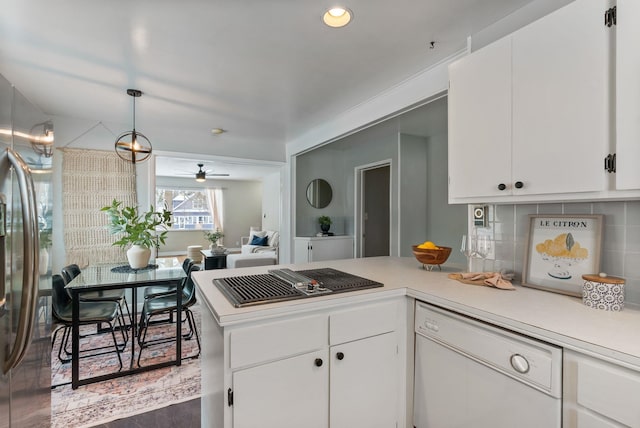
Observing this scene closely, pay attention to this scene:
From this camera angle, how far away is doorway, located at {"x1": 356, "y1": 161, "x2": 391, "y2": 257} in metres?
5.28

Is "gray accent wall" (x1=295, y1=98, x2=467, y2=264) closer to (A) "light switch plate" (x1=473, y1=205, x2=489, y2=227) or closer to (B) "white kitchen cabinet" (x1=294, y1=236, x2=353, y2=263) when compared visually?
(B) "white kitchen cabinet" (x1=294, y1=236, x2=353, y2=263)

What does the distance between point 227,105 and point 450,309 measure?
2.92 m

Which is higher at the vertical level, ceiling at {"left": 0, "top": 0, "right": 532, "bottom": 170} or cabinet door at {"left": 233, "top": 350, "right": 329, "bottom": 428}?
ceiling at {"left": 0, "top": 0, "right": 532, "bottom": 170}

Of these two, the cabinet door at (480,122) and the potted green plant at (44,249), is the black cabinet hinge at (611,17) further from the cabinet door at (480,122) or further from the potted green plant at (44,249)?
the potted green plant at (44,249)

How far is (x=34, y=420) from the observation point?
1262 mm

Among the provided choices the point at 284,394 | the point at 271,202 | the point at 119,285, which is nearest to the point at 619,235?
the point at 284,394

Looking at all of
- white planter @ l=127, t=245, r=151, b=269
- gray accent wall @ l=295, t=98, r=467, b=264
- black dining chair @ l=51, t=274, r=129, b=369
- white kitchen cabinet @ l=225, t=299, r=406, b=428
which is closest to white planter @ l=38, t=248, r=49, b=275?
white kitchen cabinet @ l=225, t=299, r=406, b=428

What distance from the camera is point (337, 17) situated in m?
1.76

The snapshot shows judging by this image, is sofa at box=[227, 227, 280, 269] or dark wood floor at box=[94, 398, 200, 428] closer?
dark wood floor at box=[94, 398, 200, 428]

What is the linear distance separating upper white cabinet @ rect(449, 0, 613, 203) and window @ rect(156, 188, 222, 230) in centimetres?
905

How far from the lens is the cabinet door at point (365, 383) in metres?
1.35

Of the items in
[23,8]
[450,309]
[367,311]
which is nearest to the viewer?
[450,309]

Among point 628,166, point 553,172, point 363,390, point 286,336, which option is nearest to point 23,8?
point 286,336

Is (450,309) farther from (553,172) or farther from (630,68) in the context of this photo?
(630,68)
